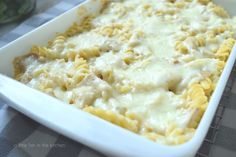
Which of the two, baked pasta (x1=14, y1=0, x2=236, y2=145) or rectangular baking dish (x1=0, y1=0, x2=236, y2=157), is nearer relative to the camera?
rectangular baking dish (x1=0, y1=0, x2=236, y2=157)

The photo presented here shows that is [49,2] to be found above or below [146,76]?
below

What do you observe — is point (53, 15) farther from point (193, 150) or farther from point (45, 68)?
point (193, 150)

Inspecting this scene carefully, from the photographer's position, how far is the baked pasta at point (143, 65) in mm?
869

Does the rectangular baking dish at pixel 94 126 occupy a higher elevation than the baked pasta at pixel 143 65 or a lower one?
higher

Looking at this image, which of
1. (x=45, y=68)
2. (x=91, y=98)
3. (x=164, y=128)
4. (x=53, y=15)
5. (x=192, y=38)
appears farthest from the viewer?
(x=53, y=15)

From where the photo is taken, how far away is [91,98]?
0.95 m

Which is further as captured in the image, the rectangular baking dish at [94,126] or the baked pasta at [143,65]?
the baked pasta at [143,65]

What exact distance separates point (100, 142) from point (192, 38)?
2.07ft

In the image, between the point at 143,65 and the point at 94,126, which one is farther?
the point at 143,65

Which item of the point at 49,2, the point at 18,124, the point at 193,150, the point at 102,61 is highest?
the point at 193,150

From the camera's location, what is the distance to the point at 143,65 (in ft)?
3.50

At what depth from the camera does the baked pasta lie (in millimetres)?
869

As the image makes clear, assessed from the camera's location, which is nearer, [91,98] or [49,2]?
[91,98]

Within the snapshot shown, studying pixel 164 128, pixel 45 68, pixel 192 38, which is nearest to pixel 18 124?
pixel 45 68
